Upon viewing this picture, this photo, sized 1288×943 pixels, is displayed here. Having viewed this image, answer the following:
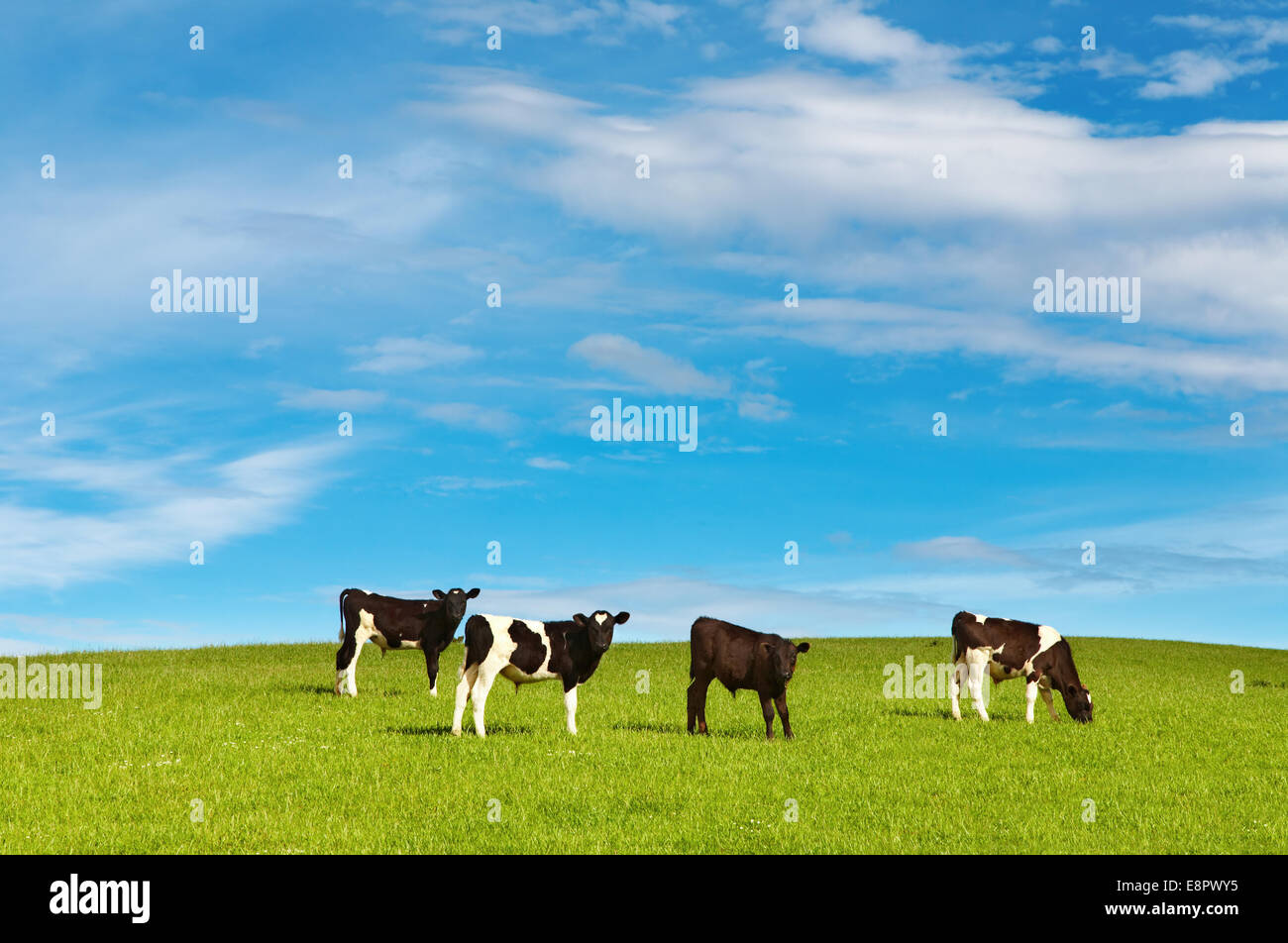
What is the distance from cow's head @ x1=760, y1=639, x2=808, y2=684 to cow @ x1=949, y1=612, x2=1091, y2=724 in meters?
6.25

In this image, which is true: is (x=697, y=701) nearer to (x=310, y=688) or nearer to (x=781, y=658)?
(x=781, y=658)

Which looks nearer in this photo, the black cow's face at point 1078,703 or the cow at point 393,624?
the black cow's face at point 1078,703

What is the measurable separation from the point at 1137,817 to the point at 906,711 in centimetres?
1057

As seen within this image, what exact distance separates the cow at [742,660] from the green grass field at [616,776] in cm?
98

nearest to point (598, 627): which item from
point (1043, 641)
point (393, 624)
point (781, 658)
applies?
point (781, 658)

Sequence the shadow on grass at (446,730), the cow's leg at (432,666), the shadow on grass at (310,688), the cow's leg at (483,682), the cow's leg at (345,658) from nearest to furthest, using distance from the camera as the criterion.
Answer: the cow's leg at (483,682)
the shadow on grass at (446,730)
the cow's leg at (345,658)
the cow's leg at (432,666)
the shadow on grass at (310,688)

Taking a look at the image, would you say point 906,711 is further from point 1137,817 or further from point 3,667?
point 3,667

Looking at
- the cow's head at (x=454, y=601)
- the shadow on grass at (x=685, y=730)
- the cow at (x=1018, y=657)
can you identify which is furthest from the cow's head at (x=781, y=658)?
the cow's head at (x=454, y=601)

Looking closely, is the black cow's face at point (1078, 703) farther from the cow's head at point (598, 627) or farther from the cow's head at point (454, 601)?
the cow's head at point (454, 601)

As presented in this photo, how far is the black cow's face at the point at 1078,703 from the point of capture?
25609 mm

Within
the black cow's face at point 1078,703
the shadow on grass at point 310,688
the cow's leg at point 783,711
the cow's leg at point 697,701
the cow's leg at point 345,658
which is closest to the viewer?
the cow's leg at point 783,711

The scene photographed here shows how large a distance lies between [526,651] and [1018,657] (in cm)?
1158
